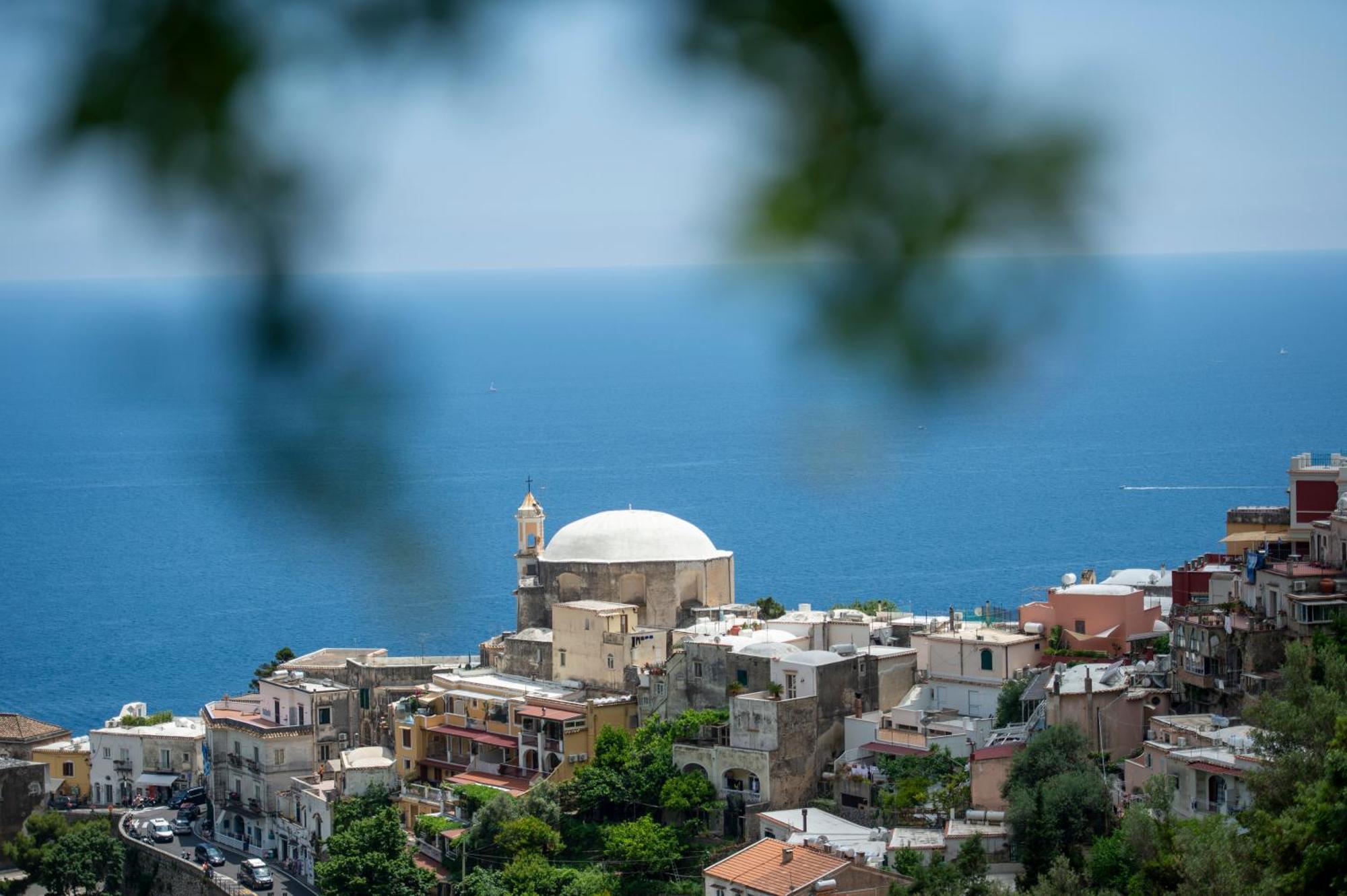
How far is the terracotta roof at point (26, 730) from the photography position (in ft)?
131

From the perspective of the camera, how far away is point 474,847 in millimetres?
27656

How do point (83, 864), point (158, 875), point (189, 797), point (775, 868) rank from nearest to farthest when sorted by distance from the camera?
1. point (775, 868)
2. point (158, 875)
3. point (83, 864)
4. point (189, 797)

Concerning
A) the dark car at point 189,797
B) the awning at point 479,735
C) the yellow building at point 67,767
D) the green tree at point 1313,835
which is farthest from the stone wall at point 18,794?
the green tree at point 1313,835

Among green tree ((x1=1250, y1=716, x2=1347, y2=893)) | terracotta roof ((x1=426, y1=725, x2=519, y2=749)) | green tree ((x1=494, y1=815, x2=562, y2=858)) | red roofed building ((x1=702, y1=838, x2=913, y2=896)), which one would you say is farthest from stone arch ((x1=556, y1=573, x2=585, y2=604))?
green tree ((x1=1250, y1=716, x2=1347, y2=893))

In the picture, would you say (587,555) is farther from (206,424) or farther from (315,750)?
(206,424)

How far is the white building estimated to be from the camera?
37.4 meters

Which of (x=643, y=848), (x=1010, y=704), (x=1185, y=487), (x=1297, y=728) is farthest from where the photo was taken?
(x=1185, y=487)

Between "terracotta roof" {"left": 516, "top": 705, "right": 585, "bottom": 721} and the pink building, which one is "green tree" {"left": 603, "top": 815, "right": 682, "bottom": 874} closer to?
"terracotta roof" {"left": 516, "top": 705, "right": 585, "bottom": 721}

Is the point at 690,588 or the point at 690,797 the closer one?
the point at 690,797

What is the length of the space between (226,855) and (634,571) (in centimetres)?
809

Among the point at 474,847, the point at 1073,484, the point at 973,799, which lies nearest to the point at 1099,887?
the point at 973,799

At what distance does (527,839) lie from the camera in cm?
2695

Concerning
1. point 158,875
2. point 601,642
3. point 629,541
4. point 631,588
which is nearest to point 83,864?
point 158,875

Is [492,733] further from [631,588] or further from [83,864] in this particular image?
[83,864]
